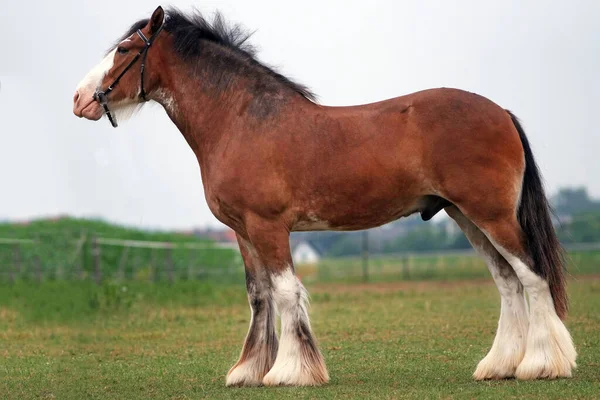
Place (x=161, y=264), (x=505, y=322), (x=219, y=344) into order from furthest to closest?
1. (x=161, y=264)
2. (x=219, y=344)
3. (x=505, y=322)

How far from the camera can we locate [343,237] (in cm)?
5297

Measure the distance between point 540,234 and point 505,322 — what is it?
0.81m

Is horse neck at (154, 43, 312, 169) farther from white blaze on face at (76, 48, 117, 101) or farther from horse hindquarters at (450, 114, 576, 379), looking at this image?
horse hindquarters at (450, 114, 576, 379)

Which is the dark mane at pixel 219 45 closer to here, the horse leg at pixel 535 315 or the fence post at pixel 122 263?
the horse leg at pixel 535 315

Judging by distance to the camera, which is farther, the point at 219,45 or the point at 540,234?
the point at 219,45

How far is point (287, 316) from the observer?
7.57 metres

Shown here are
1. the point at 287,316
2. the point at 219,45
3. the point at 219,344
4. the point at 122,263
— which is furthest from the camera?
the point at 122,263

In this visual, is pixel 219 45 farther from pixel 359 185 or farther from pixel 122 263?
pixel 122 263

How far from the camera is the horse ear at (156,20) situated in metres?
8.07

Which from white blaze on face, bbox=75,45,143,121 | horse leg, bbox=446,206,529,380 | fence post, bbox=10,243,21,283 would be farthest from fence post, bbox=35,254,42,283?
horse leg, bbox=446,206,529,380

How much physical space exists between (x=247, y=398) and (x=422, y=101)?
2853 mm

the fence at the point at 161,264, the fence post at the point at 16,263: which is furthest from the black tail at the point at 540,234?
the fence post at the point at 16,263

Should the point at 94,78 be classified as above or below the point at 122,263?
above

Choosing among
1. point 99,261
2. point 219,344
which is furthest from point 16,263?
point 219,344
